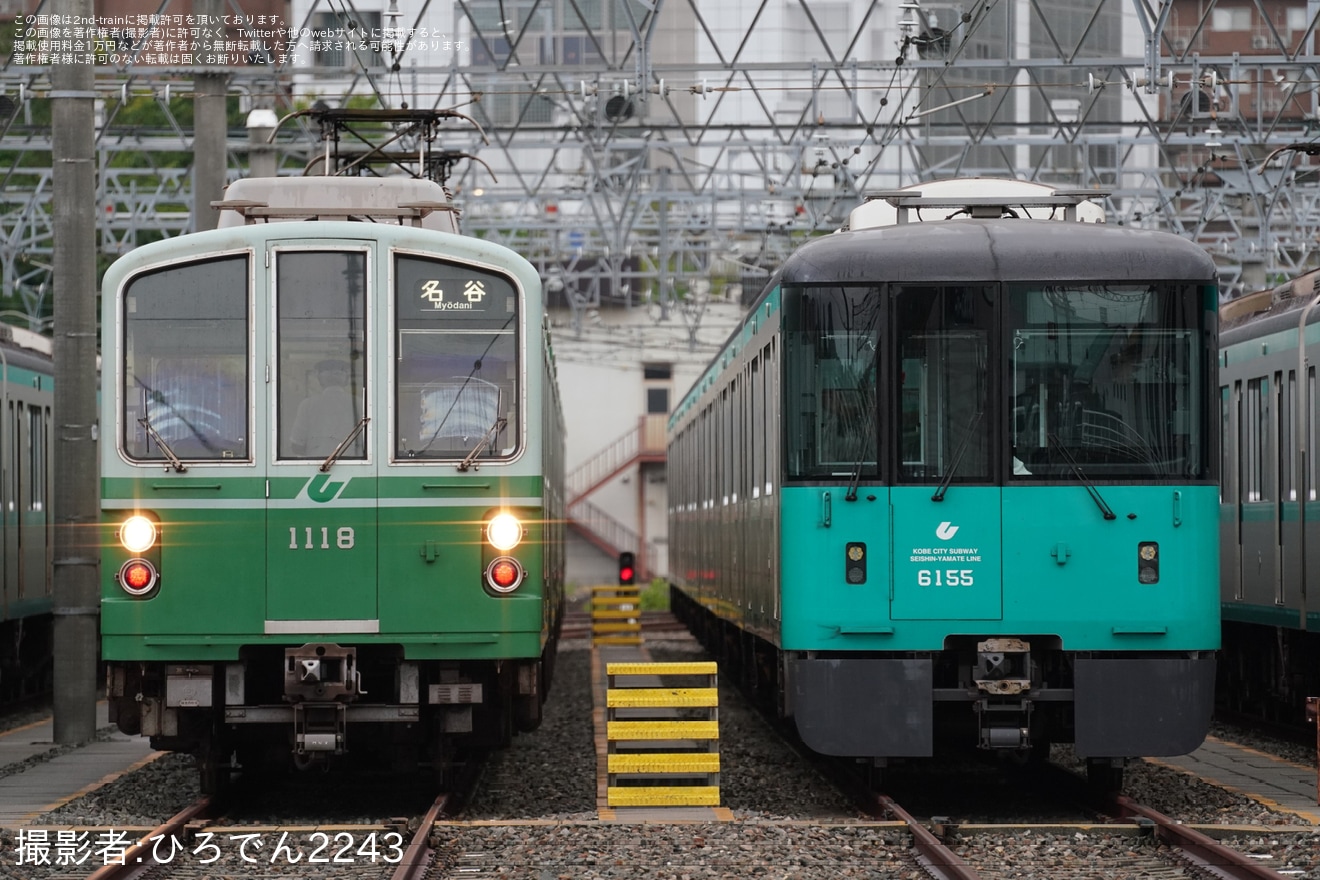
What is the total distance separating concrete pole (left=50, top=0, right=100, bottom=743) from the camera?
13750mm

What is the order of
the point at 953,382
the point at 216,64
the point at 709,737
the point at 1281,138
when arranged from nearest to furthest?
the point at 953,382
the point at 709,737
the point at 216,64
the point at 1281,138

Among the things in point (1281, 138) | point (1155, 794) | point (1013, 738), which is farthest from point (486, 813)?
point (1281, 138)

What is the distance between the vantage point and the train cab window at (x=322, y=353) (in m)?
9.45

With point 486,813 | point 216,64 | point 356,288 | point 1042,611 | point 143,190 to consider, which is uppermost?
point 143,190

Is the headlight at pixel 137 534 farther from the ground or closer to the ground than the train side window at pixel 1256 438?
closer to the ground

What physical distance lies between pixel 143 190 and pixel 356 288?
106 ft

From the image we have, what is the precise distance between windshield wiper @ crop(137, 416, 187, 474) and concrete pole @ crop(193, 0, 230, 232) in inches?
263

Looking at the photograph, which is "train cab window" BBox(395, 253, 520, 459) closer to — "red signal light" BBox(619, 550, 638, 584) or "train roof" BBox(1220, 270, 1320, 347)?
"train roof" BBox(1220, 270, 1320, 347)

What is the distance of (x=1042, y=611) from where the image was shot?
9.55 metres

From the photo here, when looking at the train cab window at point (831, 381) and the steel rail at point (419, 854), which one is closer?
the steel rail at point (419, 854)

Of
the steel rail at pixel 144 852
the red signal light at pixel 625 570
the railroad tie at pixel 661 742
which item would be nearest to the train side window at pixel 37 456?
the railroad tie at pixel 661 742

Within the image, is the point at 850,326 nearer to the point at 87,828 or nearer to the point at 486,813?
the point at 486,813

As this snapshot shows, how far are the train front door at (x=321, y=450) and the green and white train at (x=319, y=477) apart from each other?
1 centimetres

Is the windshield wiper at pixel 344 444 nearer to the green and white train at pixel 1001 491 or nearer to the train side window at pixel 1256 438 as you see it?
the green and white train at pixel 1001 491
